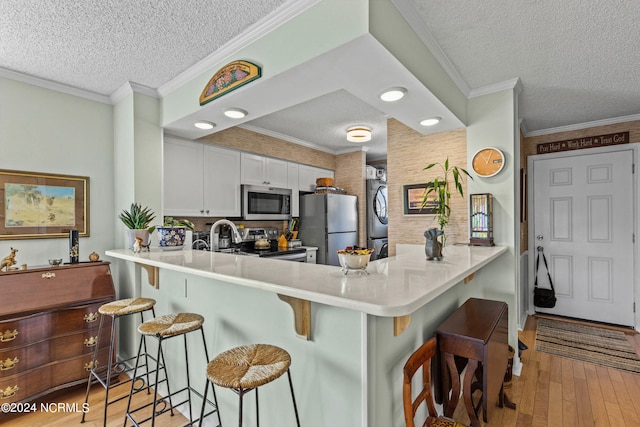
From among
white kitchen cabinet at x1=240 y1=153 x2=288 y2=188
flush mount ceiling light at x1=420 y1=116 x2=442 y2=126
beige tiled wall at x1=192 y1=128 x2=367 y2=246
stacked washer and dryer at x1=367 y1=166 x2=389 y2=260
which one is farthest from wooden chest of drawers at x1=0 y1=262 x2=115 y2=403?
stacked washer and dryer at x1=367 y1=166 x2=389 y2=260

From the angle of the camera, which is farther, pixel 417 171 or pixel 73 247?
pixel 417 171

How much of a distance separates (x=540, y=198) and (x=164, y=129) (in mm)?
4794

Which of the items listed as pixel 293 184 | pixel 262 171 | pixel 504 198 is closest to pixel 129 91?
pixel 262 171

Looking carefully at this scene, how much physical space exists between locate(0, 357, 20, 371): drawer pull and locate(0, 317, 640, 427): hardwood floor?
1.06ft

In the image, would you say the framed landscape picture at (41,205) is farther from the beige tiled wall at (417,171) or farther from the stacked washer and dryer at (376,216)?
the stacked washer and dryer at (376,216)

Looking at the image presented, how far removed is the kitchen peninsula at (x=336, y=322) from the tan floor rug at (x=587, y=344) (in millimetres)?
2184

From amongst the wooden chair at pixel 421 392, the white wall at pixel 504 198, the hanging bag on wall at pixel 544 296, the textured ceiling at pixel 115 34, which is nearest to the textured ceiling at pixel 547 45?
the white wall at pixel 504 198

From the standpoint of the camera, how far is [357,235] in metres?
5.31

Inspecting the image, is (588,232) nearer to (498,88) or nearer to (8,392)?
(498,88)

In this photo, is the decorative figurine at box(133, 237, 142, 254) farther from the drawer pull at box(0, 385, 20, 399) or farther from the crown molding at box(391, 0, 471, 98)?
the crown molding at box(391, 0, 471, 98)

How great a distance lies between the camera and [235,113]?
2.56m

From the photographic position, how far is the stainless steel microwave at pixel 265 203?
4031 mm

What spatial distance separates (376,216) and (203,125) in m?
3.37

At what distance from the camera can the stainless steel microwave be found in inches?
159
